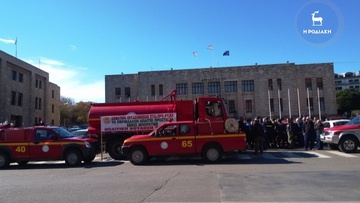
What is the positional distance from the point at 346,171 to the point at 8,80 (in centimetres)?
4738

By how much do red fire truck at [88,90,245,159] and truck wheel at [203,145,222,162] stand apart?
2.34 meters

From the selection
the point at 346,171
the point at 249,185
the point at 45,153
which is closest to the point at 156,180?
the point at 249,185

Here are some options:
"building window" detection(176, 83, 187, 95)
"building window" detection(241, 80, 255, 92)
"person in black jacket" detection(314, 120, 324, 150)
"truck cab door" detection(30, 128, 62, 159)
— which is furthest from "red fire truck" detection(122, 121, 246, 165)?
"building window" detection(176, 83, 187, 95)

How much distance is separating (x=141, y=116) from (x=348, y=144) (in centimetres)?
1058

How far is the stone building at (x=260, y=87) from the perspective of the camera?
61719 millimetres

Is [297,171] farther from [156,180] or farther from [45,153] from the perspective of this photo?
[45,153]

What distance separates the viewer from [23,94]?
5334 centimetres

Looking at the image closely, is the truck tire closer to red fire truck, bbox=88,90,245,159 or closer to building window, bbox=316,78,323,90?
red fire truck, bbox=88,90,245,159

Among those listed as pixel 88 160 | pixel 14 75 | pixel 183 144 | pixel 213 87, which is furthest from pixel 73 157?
pixel 213 87

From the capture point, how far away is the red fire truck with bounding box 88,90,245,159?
1772cm

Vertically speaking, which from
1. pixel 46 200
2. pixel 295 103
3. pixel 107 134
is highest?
pixel 295 103

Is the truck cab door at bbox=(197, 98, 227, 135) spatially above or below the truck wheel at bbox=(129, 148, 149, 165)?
above

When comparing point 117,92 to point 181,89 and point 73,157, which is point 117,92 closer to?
point 181,89

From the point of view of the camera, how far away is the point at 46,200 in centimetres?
798
